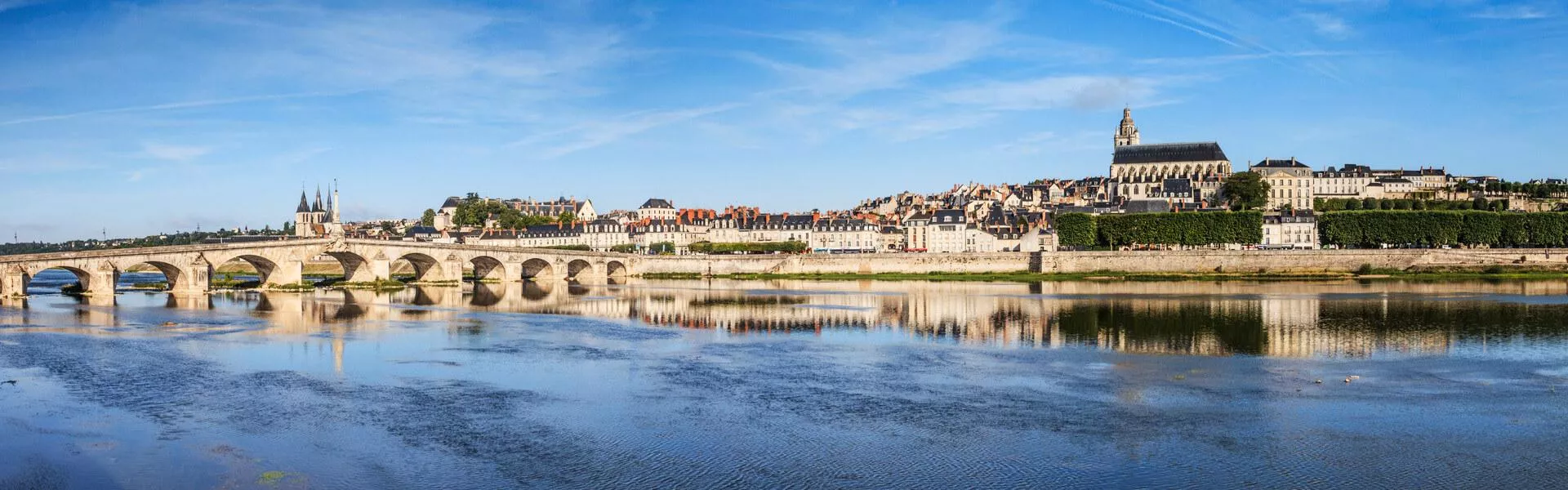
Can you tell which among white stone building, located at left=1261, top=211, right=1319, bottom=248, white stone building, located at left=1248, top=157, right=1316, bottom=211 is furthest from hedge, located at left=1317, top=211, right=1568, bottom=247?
white stone building, located at left=1248, top=157, right=1316, bottom=211

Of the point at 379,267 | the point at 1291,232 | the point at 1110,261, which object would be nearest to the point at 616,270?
the point at 379,267

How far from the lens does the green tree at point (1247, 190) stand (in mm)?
75375

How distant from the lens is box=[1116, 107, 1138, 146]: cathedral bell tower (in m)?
104

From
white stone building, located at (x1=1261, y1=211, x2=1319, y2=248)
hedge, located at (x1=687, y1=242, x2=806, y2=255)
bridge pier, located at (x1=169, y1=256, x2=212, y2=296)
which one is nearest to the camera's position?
bridge pier, located at (x1=169, y1=256, x2=212, y2=296)

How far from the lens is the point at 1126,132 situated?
104875 mm

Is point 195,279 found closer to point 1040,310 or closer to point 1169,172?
point 1040,310

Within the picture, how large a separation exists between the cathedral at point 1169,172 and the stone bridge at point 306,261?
43.4 m

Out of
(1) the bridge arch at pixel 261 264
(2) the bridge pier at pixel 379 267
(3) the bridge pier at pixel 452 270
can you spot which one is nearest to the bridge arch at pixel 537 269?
(3) the bridge pier at pixel 452 270

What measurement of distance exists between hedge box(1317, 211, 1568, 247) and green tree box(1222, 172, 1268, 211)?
14.0m

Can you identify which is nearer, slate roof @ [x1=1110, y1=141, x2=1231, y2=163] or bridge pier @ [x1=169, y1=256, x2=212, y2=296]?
bridge pier @ [x1=169, y1=256, x2=212, y2=296]

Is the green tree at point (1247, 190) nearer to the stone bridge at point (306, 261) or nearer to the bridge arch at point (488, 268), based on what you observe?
the stone bridge at point (306, 261)

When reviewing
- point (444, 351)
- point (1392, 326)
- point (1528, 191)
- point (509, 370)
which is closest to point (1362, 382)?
point (1392, 326)

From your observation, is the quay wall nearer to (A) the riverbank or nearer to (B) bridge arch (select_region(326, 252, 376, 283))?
(A) the riverbank

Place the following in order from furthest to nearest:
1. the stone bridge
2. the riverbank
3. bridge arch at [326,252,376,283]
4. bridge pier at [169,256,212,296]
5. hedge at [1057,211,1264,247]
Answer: hedge at [1057,211,1264,247] → the riverbank → bridge arch at [326,252,376,283] → bridge pier at [169,256,212,296] → the stone bridge
